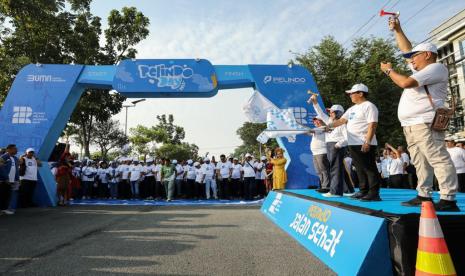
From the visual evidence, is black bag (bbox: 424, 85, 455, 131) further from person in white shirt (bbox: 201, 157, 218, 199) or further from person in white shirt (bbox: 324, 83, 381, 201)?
person in white shirt (bbox: 201, 157, 218, 199)

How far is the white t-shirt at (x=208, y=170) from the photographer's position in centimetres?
1387

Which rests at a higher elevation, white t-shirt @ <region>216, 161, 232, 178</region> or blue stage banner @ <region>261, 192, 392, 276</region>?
white t-shirt @ <region>216, 161, 232, 178</region>

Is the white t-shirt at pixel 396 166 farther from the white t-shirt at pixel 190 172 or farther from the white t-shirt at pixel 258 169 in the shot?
the white t-shirt at pixel 190 172

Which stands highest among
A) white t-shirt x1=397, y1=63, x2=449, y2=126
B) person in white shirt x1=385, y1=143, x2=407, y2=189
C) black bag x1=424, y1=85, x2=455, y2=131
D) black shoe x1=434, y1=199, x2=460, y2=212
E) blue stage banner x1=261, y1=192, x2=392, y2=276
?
white t-shirt x1=397, y1=63, x2=449, y2=126

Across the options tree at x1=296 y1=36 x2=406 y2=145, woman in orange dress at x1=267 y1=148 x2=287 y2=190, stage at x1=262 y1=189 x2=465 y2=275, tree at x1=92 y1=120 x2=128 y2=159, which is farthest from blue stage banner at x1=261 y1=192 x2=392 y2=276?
tree at x1=92 y1=120 x2=128 y2=159

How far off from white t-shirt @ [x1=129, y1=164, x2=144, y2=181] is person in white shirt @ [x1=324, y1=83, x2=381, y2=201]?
11353mm

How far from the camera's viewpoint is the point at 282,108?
11.4 meters

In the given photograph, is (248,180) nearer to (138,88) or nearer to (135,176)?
(135,176)

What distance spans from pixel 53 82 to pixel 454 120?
24.7 meters

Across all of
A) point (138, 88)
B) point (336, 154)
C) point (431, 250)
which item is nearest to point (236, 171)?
point (138, 88)

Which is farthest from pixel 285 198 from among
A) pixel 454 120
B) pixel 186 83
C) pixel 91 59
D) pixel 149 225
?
pixel 454 120

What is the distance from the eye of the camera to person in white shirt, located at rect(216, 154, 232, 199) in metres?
13.9

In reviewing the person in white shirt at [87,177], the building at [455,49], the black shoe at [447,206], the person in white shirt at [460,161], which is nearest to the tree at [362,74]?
the building at [455,49]

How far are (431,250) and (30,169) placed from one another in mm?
10278
